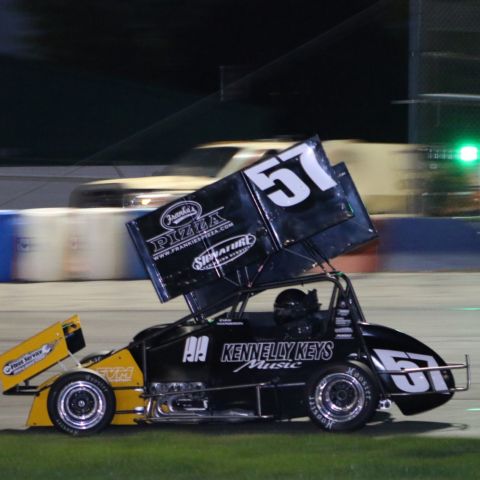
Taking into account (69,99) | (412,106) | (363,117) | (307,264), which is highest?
(69,99)

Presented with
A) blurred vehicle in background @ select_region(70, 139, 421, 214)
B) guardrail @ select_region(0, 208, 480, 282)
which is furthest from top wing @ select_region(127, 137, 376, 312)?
blurred vehicle in background @ select_region(70, 139, 421, 214)

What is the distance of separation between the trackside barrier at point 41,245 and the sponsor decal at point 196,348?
869cm

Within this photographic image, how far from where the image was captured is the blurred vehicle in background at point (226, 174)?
1964cm

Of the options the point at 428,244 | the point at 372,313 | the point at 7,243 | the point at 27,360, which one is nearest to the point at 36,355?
the point at 27,360

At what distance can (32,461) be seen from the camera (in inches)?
269

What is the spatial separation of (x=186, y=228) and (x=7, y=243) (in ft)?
29.4

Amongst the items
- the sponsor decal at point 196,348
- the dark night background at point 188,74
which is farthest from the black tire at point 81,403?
the dark night background at point 188,74

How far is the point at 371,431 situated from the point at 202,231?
1759 millimetres

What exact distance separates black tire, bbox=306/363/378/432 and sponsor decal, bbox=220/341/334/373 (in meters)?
0.19

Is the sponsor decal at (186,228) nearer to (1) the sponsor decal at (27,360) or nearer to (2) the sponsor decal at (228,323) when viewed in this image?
(2) the sponsor decal at (228,323)

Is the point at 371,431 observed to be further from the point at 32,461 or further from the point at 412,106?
the point at 412,106

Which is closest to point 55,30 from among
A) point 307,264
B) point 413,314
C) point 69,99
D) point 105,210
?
point 69,99

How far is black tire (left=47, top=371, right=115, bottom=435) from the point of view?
7871mm

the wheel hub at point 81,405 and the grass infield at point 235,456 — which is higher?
the wheel hub at point 81,405
